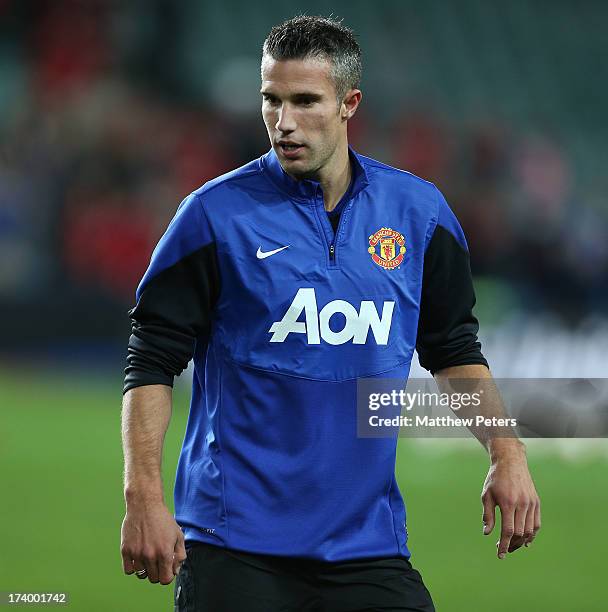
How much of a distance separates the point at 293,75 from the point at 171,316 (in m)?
0.65

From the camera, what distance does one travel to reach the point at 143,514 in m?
2.67

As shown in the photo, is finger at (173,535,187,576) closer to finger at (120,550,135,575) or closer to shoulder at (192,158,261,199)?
finger at (120,550,135,575)

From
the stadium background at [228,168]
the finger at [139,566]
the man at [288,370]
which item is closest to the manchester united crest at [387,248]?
the man at [288,370]

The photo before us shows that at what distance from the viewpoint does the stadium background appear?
959 cm

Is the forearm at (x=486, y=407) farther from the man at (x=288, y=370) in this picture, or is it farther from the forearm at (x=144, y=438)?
the forearm at (x=144, y=438)

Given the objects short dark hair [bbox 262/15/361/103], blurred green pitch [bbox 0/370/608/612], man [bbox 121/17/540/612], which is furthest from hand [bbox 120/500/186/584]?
blurred green pitch [bbox 0/370/608/612]

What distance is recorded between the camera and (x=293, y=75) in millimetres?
2994

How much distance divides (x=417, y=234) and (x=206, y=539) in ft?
2.99

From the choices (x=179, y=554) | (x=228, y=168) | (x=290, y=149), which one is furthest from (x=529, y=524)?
(x=228, y=168)

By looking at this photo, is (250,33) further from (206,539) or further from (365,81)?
(206,539)

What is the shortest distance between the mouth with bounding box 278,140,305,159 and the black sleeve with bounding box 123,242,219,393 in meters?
0.30

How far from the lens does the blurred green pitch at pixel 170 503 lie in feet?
19.8

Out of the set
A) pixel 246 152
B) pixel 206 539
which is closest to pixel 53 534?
pixel 206 539

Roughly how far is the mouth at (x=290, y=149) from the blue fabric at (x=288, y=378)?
3.5 inches
